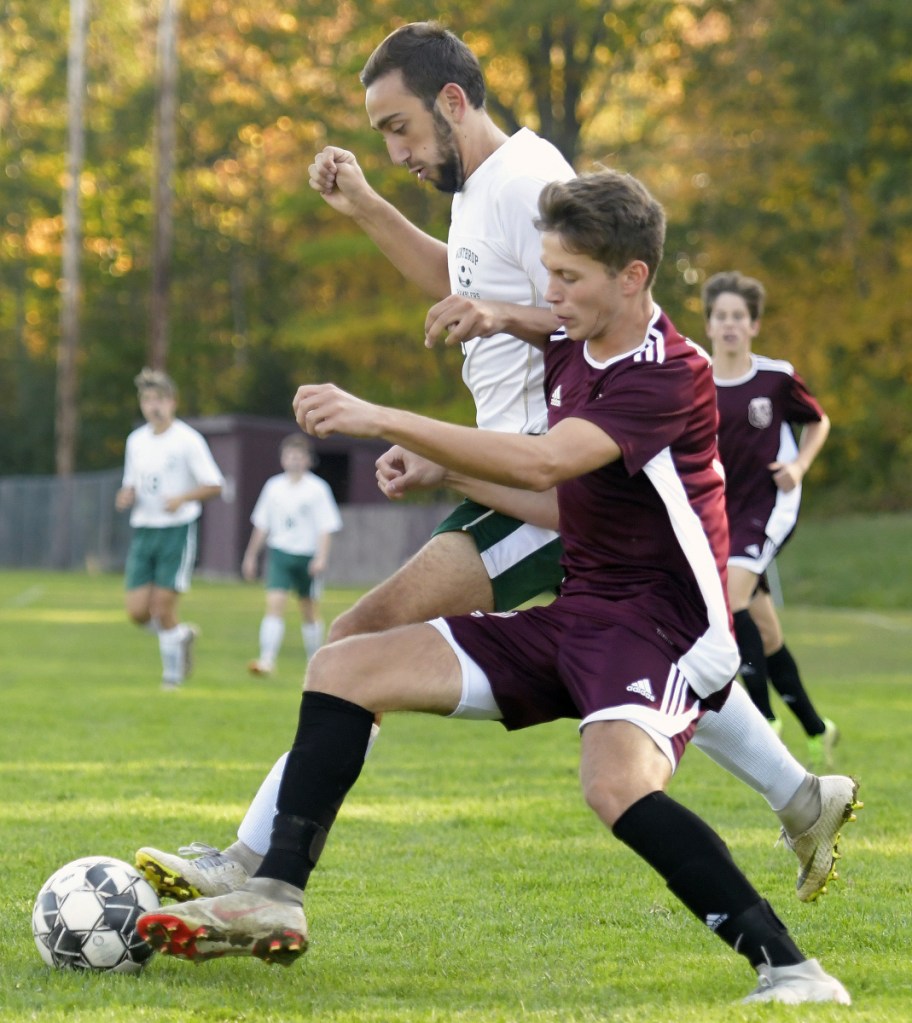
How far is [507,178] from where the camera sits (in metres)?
4.82

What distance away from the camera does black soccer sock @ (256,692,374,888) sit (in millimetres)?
4012

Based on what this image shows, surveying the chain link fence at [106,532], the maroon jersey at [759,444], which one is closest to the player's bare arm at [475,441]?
the maroon jersey at [759,444]

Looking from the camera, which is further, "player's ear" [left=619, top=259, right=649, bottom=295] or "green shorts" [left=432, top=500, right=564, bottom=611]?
"green shorts" [left=432, top=500, right=564, bottom=611]

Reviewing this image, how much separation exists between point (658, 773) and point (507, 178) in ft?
5.98

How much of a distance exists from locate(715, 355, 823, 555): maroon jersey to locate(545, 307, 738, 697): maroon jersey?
3996mm

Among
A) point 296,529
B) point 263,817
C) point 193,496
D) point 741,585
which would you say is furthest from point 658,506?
point 296,529

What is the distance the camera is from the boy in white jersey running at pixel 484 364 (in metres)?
4.59

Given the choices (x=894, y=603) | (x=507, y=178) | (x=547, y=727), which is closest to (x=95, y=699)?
(x=547, y=727)

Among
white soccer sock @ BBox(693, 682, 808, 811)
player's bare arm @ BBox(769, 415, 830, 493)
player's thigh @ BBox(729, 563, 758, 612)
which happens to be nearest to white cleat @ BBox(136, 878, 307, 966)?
white soccer sock @ BBox(693, 682, 808, 811)

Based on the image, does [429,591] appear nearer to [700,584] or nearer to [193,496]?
[700,584]

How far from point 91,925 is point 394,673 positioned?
100 centimetres

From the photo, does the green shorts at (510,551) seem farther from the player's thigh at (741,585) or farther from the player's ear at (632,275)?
the player's thigh at (741,585)

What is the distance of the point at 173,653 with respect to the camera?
1223 centimetres

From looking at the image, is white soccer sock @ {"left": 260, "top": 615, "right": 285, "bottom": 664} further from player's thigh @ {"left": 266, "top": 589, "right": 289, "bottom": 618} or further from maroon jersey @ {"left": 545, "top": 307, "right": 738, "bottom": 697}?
maroon jersey @ {"left": 545, "top": 307, "right": 738, "bottom": 697}
